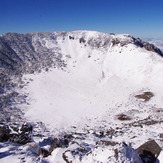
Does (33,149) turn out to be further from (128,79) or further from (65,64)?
(65,64)

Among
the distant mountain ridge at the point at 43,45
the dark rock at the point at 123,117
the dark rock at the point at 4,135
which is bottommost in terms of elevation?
the dark rock at the point at 123,117

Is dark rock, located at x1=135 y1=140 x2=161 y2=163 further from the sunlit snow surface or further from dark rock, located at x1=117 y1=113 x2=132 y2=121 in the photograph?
dark rock, located at x1=117 y1=113 x2=132 y2=121

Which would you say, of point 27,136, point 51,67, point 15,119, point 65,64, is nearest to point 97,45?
point 65,64

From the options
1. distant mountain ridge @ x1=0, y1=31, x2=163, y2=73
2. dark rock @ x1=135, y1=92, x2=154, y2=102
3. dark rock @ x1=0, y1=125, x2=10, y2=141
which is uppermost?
distant mountain ridge @ x1=0, y1=31, x2=163, y2=73

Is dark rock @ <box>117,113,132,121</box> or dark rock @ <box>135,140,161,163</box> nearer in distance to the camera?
dark rock @ <box>135,140,161,163</box>

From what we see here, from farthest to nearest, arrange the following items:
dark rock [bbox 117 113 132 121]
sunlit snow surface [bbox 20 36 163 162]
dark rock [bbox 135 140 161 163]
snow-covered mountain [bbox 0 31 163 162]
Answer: dark rock [bbox 117 113 132 121]
sunlit snow surface [bbox 20 36 163 162]
snow-covered mountain [bbox 0 31 163 162]
dark rock [bbox 135 140 161 163]

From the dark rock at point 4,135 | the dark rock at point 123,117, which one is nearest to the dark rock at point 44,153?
the dark rock at point 4,135

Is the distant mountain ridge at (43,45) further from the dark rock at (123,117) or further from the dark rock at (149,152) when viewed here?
the dark rock at (149,152)

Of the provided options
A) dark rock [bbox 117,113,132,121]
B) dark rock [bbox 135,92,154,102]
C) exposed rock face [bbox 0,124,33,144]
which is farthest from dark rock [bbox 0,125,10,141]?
dark rock [bbox 135,92,154,102]
